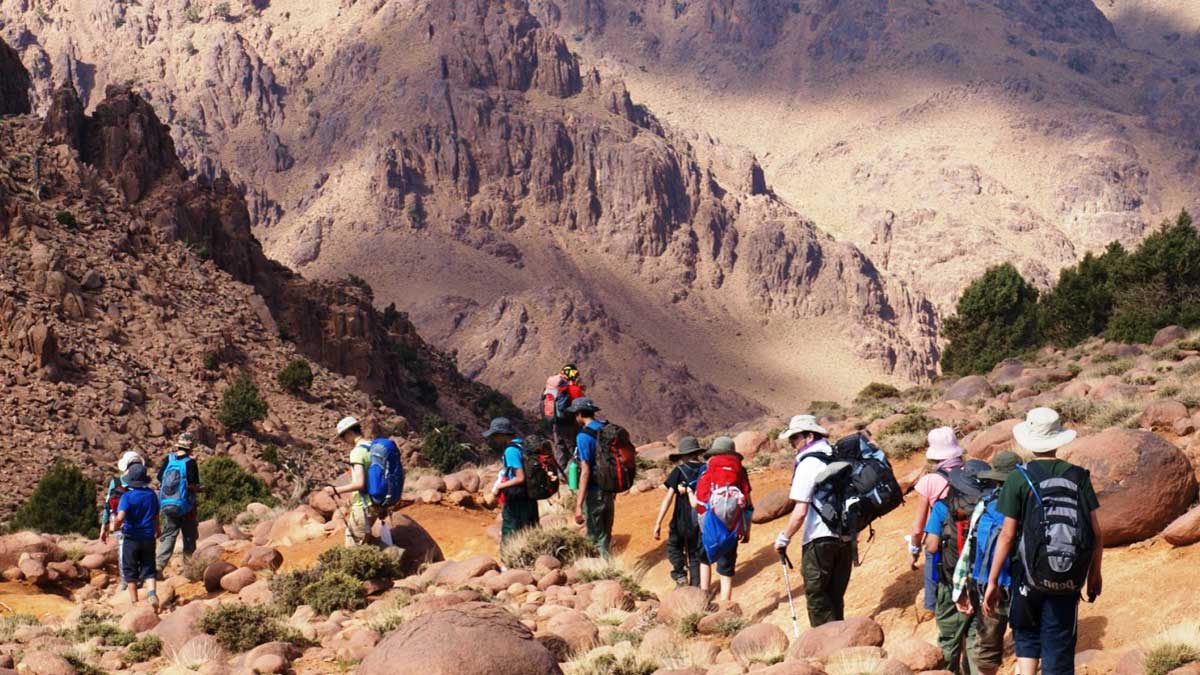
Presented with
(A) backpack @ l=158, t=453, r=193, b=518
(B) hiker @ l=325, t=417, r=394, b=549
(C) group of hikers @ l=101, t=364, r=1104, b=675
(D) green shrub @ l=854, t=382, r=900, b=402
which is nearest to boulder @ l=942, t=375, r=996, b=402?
(D) green shrub @ l=854, t=382, r=900, b=402

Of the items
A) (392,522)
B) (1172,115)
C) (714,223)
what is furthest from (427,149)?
(392,522)

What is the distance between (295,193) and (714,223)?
51856 millimetres

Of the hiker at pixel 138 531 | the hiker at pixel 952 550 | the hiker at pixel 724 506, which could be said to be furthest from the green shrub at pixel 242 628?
the hiker at pixel 952 550

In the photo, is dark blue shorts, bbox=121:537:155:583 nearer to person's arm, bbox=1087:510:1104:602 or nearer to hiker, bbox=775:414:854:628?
hiker, bbox=775:414:854:628

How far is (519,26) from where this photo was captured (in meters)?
166

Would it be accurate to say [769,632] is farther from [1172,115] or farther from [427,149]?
[1172,115]

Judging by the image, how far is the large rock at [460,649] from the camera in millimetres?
9117

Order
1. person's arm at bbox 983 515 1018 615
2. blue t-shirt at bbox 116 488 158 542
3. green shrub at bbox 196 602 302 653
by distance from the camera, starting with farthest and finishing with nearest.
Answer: blue t-shirt at bbox 116 488 158 542
green shrub at bbox 196 602 302 653
person's arm at bbox 983 515 1018 615

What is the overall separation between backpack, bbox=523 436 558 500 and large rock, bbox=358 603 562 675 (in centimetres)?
527

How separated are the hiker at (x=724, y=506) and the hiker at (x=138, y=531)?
7.24m

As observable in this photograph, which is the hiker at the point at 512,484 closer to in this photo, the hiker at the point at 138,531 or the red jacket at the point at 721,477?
the red jacket at the point at 721,477

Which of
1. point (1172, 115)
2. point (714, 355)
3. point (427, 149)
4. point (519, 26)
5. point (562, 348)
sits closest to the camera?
point (562, 348)

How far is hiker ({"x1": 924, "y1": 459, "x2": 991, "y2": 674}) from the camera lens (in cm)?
987

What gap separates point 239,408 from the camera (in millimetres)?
39594
